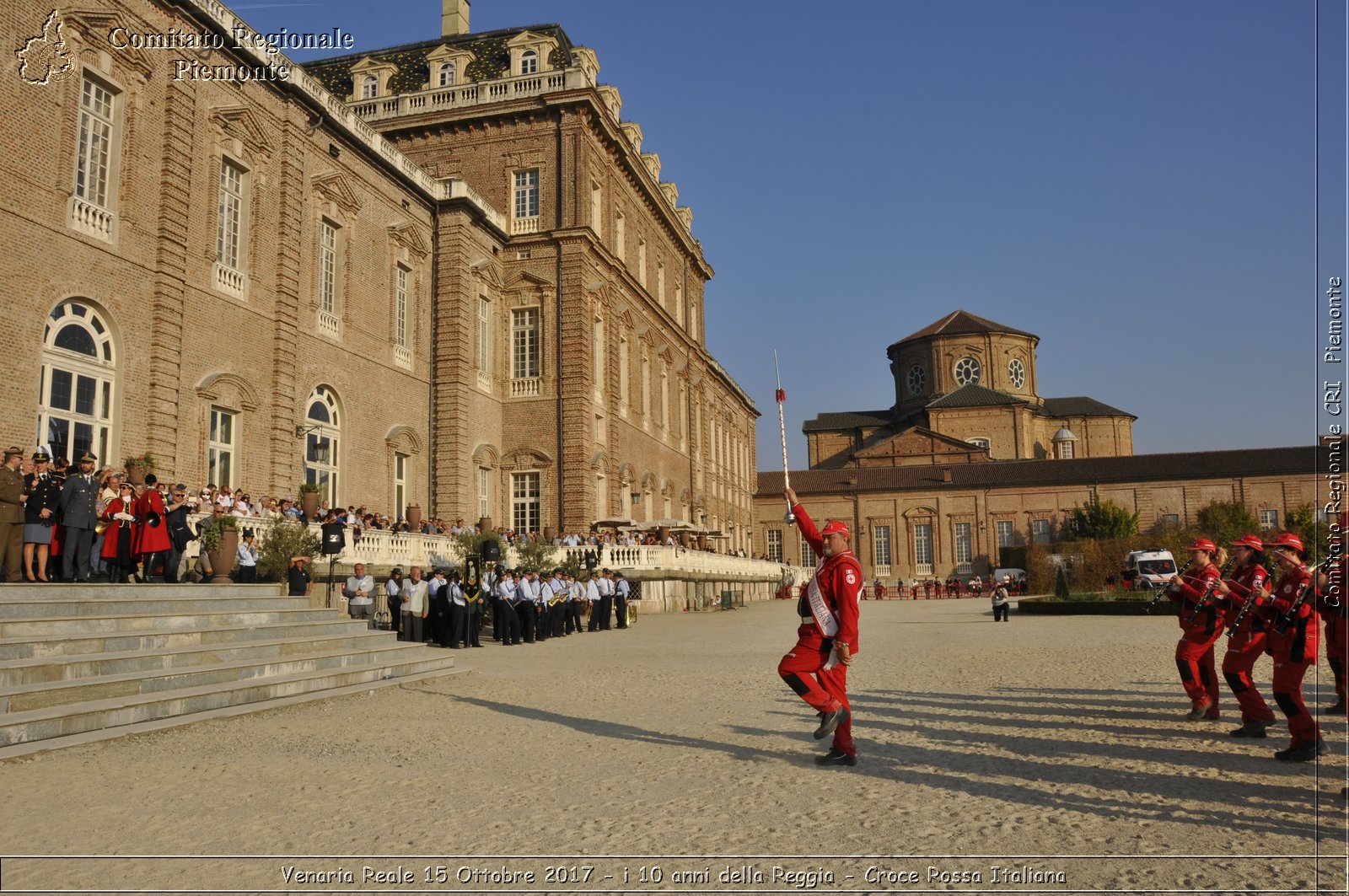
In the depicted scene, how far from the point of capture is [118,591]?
12016 millimetres

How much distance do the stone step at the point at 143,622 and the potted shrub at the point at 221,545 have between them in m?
3.23

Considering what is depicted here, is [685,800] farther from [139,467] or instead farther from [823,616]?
[139,467]

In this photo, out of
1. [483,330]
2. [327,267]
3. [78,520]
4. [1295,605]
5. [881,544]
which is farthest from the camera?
[881,544]

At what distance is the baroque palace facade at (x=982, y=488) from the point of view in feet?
219

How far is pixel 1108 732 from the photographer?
930 cm

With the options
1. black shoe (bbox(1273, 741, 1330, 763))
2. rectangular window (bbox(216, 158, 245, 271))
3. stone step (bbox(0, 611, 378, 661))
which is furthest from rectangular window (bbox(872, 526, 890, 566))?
black shoe (bbox(1273, 741, 1330, 763))

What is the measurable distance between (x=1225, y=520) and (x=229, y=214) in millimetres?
57644

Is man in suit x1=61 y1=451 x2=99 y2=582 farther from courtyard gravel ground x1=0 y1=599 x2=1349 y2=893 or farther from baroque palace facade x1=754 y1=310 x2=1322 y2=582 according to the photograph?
baroque palace facade x1=754 y1=310 x2=1322 y2=582

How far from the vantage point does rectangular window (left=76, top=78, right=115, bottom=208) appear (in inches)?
787

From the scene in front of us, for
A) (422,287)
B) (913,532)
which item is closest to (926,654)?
(422,287)

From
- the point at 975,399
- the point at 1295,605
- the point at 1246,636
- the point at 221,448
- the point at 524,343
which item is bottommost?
the point at 1246,636

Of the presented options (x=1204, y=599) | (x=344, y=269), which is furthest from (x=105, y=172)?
(x=1204, y=599)

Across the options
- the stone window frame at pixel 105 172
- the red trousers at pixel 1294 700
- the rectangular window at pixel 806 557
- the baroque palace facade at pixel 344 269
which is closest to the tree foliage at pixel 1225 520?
the rectangular window at pixel 806 557

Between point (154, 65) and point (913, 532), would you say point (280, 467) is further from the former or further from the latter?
point (913, 532)
